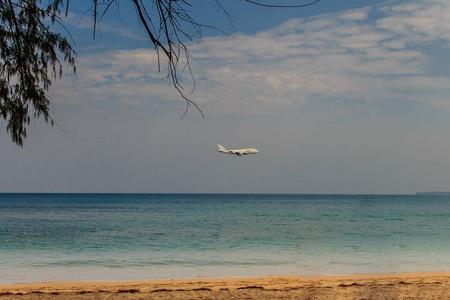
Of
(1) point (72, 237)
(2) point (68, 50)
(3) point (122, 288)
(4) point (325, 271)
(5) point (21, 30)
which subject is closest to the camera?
(5) point (21, 30)

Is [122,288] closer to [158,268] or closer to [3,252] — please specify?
[158,268]

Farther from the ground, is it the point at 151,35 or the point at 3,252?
the point at 151,35

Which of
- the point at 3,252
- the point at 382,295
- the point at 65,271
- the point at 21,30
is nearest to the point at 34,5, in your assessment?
the point at 21,30

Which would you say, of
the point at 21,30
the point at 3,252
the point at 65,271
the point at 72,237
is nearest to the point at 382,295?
the point at 21,30

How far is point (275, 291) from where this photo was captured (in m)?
10.4

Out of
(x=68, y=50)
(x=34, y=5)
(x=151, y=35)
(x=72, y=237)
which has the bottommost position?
(x=72, y=237)

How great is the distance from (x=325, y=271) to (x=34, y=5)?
11853mm

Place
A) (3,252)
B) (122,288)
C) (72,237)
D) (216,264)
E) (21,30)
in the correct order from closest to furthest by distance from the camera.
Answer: (21,30) → (122,288) → (216,264) → (3,252) → (72,237)

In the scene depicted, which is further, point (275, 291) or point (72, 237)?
point (72, 237)

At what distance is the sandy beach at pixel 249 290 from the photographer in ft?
32.4

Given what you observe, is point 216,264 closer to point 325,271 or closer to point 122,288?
point 325,271

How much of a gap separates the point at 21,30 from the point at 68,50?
77cm

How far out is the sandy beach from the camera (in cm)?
988

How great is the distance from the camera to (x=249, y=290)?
1052 centimetres
